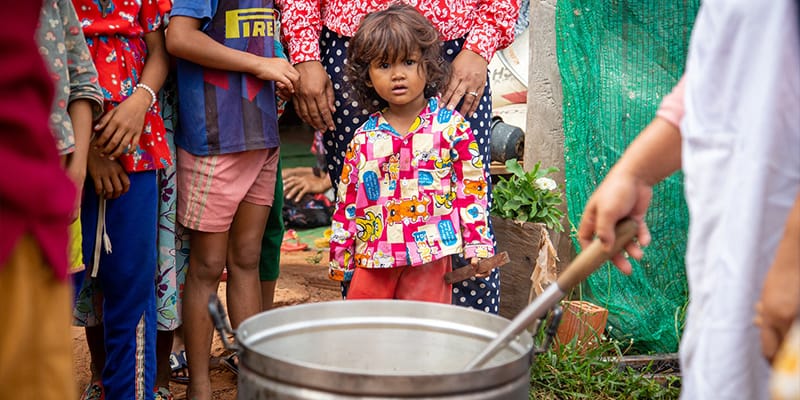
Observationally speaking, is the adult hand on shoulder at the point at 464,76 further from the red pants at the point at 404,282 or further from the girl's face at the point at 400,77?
the red pants at the point at 404,282

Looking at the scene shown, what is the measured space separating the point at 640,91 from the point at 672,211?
569 millimetres

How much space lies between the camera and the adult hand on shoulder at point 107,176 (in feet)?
9.34

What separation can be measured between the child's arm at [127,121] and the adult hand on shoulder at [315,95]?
20.9 inches

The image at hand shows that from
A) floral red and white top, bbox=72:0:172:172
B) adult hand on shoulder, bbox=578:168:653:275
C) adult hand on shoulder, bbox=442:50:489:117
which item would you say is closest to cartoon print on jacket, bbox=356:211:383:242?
adult hand on shoulder, bbox=442:50:489:117

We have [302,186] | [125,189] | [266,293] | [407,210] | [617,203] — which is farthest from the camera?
[302,186]

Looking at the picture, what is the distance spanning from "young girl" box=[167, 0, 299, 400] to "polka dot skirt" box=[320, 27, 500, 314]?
0.22 metres

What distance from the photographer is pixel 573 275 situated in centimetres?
174

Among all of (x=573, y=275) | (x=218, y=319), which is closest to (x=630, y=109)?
(x=573, y=275)

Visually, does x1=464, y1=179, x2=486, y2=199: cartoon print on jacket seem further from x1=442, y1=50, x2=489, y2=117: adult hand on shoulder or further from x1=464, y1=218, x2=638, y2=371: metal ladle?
x1=464, y1=218, x2=638, y2=371: metal ladle

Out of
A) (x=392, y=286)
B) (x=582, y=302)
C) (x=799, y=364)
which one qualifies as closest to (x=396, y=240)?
(x=392, y=286)

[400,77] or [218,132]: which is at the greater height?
[400,77]

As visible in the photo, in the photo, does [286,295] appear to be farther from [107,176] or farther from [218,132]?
[107,176]

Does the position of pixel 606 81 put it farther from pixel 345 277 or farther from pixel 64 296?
pixel 64 296

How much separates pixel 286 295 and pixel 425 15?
2127mm
